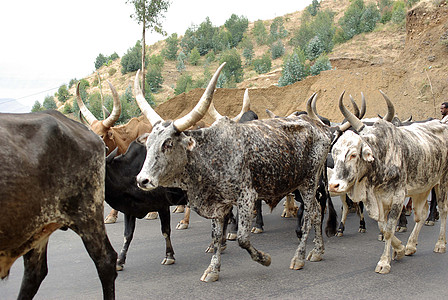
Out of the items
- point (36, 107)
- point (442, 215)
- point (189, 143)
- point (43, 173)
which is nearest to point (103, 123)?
point (189, 143)

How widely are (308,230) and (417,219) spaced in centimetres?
183

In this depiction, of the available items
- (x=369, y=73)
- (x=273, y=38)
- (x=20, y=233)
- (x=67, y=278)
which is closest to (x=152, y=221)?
(x=67, y=278)

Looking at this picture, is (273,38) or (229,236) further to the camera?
(273,38)

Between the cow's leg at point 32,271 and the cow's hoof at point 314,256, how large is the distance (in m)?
3.68

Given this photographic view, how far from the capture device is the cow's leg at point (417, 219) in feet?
20.9

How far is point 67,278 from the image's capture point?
5.68 meters

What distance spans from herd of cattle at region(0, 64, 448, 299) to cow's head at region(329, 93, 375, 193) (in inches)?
0.5

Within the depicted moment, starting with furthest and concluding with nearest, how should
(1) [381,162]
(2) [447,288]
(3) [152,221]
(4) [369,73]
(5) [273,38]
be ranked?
(5) [273,38]
(4) [369,73]
(3) [152,221]
(1) [381,162]
(2) [447,288]

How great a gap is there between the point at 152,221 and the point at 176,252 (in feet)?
7.97

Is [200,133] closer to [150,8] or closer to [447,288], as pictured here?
[447,288]

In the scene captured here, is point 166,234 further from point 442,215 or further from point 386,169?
point 442,215

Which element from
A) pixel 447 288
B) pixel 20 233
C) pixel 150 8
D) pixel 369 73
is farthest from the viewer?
pixel 150 8

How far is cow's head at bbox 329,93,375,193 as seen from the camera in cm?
528

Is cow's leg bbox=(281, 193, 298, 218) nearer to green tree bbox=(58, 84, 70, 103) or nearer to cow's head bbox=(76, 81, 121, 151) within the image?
cow's head bbox=(76, 81, 121, 151)
